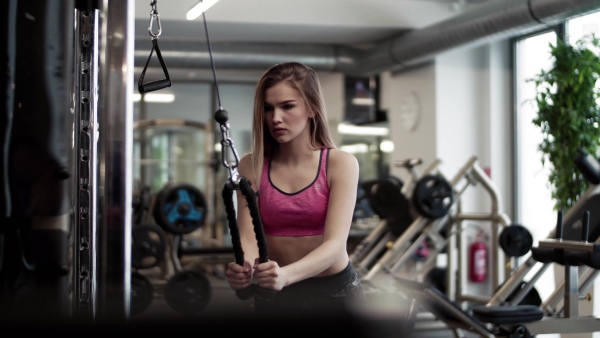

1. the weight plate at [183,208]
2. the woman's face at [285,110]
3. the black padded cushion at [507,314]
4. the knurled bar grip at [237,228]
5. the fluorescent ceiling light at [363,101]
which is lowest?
the black padded cushion at [507,314]

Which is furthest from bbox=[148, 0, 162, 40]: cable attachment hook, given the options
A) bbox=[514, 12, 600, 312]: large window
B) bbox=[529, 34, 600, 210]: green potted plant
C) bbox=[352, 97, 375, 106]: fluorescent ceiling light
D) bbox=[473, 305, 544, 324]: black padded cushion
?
bbox=[352, 97, 375, 106]: fluorescent ceiling light

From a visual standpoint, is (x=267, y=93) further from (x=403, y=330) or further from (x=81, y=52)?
→ (x=403, y=330)

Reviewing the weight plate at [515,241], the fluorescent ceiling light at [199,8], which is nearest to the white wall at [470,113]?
the weight plate at [515,241]

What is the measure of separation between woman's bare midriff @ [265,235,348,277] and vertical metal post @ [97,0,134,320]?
13.6 inches

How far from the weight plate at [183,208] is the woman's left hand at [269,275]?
155 inches

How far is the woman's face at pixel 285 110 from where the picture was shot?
1.55 meters

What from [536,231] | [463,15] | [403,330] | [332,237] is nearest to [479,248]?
[536,231]

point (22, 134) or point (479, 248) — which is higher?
point (22, 134)

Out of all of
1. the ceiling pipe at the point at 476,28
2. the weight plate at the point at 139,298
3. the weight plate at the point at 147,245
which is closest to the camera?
the weight plate at the point at 139,298

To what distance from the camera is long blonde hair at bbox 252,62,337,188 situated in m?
1.56

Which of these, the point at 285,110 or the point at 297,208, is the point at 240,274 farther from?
the point at 285,110

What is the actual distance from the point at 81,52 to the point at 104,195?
335 millimetres

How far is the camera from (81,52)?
1688 mm

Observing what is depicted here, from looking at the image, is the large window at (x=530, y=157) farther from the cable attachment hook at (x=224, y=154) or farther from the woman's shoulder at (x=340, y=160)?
the cable attachment hook at (x=224, y=154)
